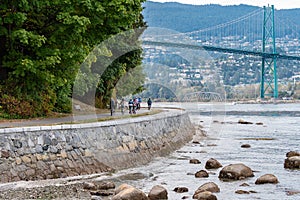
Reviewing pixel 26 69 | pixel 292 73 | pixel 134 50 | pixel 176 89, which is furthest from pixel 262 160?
pixel 292 73

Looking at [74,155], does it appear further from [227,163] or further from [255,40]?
[255,40]

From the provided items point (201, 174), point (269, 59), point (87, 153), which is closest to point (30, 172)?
point (87, 153)

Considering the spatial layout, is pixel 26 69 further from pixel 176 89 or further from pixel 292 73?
pixel 292 73

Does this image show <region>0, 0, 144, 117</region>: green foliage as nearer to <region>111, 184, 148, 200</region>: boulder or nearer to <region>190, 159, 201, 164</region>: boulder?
<region>190, 159, 201, 164</region>: boulder

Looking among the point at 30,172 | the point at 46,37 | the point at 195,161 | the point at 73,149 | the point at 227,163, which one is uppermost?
the point at 46,37

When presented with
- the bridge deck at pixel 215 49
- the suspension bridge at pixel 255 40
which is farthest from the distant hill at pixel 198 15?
the bridge deck at pixel 215 49

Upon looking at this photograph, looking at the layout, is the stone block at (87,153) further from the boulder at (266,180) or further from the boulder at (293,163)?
the boulder at (293,163)

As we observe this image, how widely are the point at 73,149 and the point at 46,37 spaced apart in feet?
23.9

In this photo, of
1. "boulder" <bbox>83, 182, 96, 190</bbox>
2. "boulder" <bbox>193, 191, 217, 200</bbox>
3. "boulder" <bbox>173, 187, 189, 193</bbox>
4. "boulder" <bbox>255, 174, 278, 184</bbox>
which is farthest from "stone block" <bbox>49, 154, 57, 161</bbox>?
"boulder" <bbox>255, 174, 278, 184</bbox>

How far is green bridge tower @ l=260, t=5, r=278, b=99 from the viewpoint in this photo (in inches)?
3501

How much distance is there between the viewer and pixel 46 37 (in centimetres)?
2445

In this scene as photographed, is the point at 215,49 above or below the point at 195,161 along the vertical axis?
above

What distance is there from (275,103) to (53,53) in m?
86.9

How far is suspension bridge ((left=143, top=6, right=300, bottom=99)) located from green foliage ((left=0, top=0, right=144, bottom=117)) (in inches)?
1191
